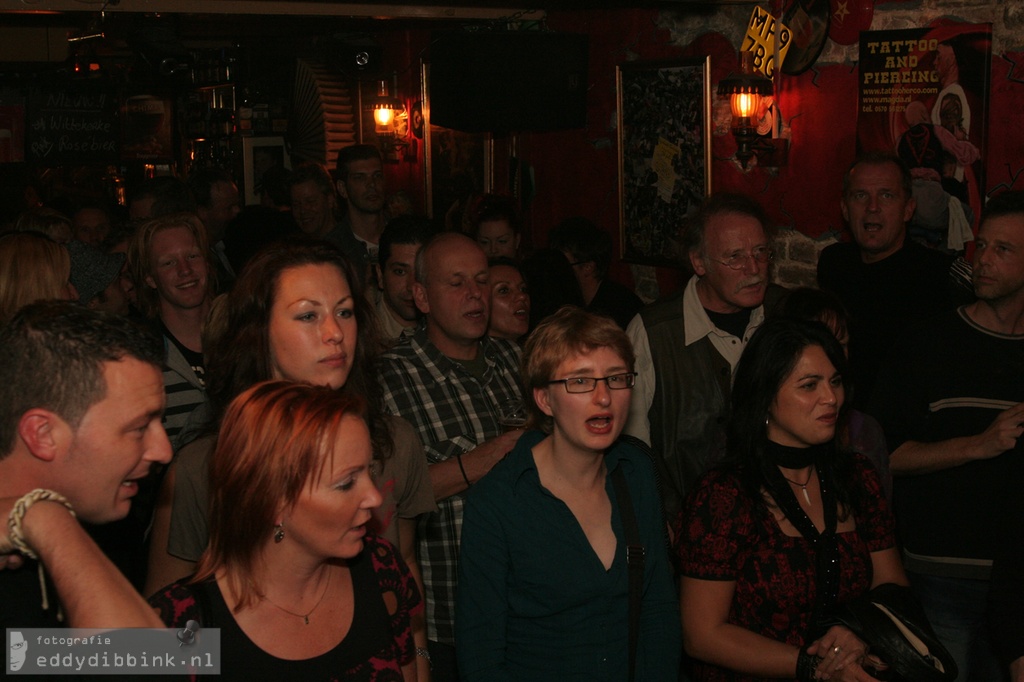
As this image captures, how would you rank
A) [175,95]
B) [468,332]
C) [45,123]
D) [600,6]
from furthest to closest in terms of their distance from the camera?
1. [175,95]
2. [45,123]
3. [600,6]
4. [468,332]

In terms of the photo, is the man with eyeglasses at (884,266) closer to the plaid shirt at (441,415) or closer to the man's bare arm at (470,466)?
the plaid shirt at (441,415)

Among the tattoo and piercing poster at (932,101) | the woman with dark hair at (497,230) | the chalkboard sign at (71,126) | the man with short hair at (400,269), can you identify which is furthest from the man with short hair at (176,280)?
the chalkboard sign at (71,126)

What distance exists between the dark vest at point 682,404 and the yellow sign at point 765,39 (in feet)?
8.35

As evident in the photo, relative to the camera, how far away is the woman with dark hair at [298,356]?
2.28 meters

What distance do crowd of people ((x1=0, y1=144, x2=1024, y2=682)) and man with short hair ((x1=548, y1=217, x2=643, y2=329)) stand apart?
1211 millimetres

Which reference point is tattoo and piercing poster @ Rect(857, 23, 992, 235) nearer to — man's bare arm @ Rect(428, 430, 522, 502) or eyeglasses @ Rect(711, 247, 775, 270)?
eyeglasses @ Rect(711, 247, 775, 270)

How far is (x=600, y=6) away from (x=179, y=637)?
19.5 feet

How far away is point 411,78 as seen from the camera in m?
9.81

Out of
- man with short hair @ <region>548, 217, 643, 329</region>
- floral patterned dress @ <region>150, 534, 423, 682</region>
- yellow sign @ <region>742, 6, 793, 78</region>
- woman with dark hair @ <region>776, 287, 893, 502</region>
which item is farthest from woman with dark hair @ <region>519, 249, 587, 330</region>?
floral patterned dress @ <region>150, 534, 423, 682</region>

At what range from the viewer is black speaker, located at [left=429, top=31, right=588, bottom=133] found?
5742 mm

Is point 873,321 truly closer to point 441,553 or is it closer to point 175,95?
point 441,553

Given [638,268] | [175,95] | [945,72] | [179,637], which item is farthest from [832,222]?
[175,95]

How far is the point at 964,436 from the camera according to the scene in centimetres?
309

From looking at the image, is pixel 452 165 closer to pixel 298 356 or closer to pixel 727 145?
pixel 727 145
